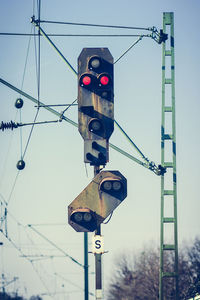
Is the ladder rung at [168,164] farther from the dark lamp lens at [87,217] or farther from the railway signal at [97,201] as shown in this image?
the dark lamp lens at [87,217]

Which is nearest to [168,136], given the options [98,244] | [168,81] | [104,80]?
[168,81]

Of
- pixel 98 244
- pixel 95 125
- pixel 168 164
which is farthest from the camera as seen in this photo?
pixel 168 164

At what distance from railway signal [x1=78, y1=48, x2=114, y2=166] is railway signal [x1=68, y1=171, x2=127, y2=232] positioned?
352mm

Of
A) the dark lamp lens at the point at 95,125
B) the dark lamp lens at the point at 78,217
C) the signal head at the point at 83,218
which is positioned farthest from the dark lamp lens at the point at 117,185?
the dark lamp lens at the point at 95,125

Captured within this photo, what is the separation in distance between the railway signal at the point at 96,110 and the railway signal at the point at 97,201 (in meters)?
0.35

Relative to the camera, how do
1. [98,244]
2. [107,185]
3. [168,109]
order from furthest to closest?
1. [168,109]
2. [98,244]
3. [107,185]

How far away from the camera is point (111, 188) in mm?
13070

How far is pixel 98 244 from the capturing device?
1368 cm

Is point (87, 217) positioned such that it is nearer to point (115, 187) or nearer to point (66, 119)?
point (115, 187)

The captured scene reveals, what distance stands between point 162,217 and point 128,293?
3336 inches

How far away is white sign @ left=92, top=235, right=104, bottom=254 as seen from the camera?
44.8 ft

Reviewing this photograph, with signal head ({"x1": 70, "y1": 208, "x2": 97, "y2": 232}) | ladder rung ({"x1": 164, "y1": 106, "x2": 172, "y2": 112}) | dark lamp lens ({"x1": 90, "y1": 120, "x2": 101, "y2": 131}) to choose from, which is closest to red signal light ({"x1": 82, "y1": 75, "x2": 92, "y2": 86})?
dark lamp lens ({"x1": 90, "y1": 120, "x2": 101, "y2": 131})

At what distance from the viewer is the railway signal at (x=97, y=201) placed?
1295 cm

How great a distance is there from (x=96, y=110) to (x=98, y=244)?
254cm
